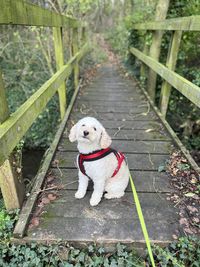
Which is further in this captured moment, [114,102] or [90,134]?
[114,102]

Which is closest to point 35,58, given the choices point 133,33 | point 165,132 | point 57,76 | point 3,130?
point 133,33

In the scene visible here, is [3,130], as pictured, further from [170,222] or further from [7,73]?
[7,73]

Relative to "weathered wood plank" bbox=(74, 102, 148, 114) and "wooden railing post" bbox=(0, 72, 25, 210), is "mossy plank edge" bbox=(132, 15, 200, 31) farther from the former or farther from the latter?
"wooden railing post" bbox=(0, 72, 25, 210)

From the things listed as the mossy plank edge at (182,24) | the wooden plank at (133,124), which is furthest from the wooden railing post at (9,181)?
the mossy plank edge at (182,24)

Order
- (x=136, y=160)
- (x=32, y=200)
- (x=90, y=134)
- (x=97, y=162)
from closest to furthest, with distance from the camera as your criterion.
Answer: (x=90, y=134) < (x=97, y=162) < (x=32, y=200) < (x=136, y=160)

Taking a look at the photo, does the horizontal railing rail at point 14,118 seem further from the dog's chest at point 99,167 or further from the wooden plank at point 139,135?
the wooden plank at point 139,135

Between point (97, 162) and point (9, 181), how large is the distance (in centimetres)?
78

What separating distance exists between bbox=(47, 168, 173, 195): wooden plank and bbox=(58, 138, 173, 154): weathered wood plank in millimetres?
536

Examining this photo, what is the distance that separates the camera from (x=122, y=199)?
2672 mm

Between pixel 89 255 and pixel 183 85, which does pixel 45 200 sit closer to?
pixel 89 255

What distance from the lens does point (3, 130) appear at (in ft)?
6.44

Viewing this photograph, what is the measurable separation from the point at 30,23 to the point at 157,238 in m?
2.29

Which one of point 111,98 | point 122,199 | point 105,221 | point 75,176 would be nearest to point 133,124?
point 111,98

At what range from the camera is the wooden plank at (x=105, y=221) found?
223 cm
